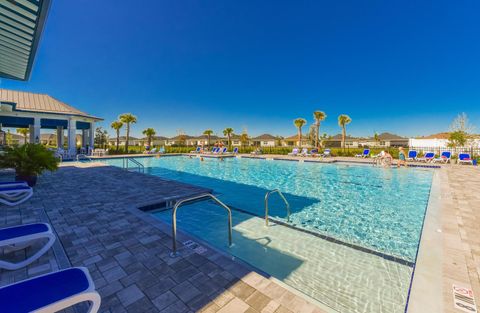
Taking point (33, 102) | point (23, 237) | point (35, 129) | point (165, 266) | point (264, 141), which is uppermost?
point (33, 102)

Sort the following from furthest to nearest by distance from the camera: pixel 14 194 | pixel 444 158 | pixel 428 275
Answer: pixel 444 158
pixel 14 194
pixel 428 275

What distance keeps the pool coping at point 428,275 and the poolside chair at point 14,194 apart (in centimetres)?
730

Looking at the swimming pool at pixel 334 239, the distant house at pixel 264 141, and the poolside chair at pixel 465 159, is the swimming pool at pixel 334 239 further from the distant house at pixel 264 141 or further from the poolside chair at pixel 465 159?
the distant house at pixel 264 141

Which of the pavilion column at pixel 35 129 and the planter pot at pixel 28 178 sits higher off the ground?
the pavilion column at pixel 35 129

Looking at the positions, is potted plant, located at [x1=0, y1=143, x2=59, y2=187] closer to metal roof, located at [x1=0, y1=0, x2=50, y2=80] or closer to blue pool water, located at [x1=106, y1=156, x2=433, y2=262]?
metal roof, located at [x1=0, y1=0, x2=50, y2=80]

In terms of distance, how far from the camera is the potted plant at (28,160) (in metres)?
6.43

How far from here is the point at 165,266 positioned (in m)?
2.55

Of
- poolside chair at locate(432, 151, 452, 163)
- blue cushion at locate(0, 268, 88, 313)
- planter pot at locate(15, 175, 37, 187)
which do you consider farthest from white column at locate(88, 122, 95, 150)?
poolside chair at locate(432, 151, 452, 163)

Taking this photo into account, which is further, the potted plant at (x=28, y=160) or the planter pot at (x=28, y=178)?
the planter pot at (x=28, y=178)

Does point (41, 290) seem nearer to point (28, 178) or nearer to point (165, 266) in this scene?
point (165, 266)

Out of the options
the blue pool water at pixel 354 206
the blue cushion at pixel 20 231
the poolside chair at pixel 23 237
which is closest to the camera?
the poolside chair at pixel 23 237

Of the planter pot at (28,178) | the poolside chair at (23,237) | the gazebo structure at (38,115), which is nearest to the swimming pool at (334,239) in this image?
the poolside chair at (23,237)

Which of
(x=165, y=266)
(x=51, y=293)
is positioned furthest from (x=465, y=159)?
(x=51, y=293)

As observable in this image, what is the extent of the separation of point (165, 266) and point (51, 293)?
1.17m
